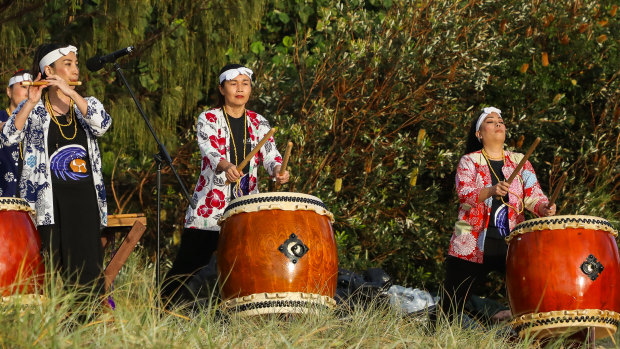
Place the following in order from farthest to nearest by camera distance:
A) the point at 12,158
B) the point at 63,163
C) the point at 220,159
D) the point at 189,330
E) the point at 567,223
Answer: the point at 220,159
the point at 12,158
the point at 567,223
the point at 63,163
the point at 189,330

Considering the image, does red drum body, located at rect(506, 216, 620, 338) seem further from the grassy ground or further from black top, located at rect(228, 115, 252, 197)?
black top, located at rect(228, 115, 252, 197)

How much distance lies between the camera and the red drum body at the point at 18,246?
3641mm

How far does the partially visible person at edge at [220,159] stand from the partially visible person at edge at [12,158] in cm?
93

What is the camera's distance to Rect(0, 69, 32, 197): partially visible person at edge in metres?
4.18

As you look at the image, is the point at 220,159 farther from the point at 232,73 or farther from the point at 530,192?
the point at 530,192

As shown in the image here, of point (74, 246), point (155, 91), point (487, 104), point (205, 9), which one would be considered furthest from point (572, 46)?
point (74, 246)

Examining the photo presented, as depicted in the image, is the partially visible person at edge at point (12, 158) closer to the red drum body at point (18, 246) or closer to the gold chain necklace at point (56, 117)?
the gold chain necklace at point (56, 117)

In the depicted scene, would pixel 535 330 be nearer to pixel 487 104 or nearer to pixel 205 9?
pixel 487 104

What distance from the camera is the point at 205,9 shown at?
6387 mm

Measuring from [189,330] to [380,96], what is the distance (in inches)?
137

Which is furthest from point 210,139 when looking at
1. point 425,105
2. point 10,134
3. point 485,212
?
point 425,105

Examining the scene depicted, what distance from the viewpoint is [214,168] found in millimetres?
4496

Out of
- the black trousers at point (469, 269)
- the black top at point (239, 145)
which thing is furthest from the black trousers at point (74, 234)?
the black trousers at point (469, 269)

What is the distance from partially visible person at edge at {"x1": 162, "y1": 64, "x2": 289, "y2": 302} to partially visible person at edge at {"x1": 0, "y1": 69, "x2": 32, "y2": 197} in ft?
3.04
